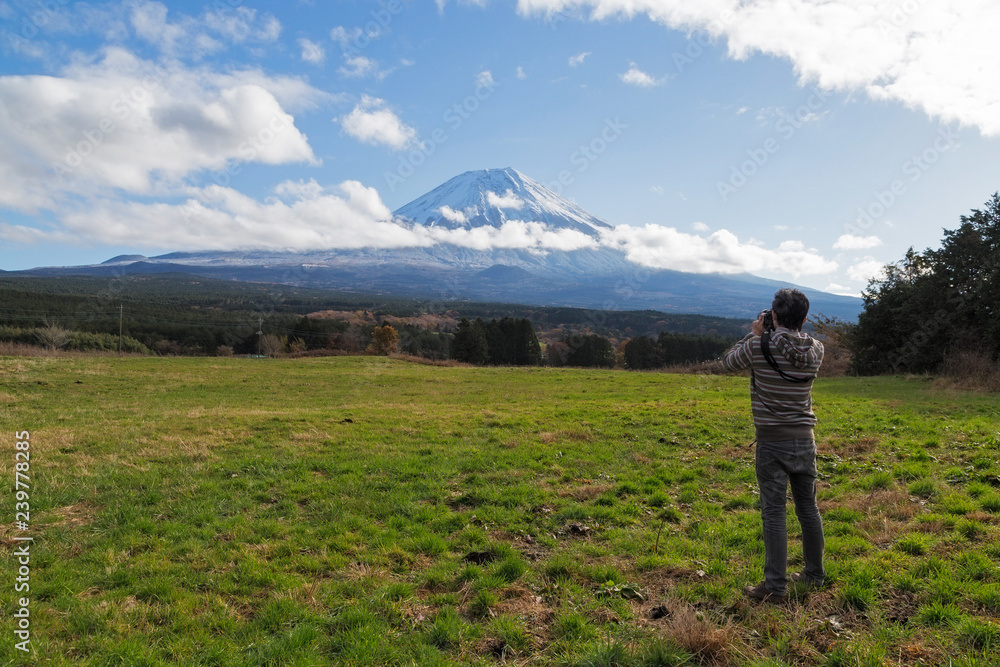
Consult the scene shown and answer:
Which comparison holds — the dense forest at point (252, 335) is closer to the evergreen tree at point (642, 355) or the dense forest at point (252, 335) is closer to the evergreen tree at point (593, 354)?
the evergreen tree at point (593, 354)

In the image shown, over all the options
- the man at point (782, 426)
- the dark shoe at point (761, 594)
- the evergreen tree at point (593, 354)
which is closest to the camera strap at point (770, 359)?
the man at point (782, 426)

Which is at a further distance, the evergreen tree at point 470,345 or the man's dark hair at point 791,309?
the evergreen tree at point 470,345

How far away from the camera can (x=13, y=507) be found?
270 inches

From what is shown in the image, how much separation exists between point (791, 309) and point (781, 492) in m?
1.69

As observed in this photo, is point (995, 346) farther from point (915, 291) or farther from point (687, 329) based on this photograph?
point (687, 329)

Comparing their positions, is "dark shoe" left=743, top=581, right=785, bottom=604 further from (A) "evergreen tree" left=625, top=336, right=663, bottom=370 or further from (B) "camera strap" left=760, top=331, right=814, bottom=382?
(A) "evergreen tree" left=625, top=336, right=663, bottom=370

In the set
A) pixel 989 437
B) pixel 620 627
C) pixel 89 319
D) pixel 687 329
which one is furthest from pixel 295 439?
pixel 687 329

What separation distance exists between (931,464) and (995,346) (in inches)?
987

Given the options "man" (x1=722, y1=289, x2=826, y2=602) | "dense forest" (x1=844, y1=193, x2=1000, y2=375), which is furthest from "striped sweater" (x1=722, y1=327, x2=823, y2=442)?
"dense forest" (x1=844, y1=193, x2=1000, y2=375)

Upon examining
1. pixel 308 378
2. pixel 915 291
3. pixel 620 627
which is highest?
pixel 915 291

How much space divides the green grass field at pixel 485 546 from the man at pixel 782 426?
1.49 feet

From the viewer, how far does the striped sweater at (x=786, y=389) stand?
435 cm

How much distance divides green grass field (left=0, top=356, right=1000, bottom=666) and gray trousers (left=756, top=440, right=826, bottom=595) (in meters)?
0.36

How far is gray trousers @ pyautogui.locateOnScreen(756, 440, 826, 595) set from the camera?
4.36m
